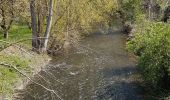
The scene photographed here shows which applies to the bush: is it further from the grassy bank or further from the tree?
the tree

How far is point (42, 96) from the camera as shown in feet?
75.7

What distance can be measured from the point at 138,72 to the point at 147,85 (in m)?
3.28

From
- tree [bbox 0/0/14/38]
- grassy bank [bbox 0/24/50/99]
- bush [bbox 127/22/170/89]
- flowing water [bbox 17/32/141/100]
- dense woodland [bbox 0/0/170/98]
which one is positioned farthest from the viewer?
tree [bbox 0/0/14/38]

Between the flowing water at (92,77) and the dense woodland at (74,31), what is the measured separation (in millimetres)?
1102

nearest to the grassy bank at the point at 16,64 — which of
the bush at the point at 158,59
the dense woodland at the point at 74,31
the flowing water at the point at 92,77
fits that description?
the dense woodland at the point at 74,31

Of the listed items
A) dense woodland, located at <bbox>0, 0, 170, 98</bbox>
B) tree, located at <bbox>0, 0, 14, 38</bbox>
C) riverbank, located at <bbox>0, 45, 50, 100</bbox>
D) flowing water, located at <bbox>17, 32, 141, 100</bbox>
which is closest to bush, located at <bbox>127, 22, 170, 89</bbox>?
dense woodland, located at <bbox>0, 0, 170, 98</bbox>

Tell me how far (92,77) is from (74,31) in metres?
11.0

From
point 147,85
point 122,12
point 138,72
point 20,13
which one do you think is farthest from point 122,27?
point 147,85

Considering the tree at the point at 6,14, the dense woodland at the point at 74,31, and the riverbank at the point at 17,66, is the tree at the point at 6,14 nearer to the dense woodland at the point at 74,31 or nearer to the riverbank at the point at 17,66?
the dense woodland at the point at 74,31

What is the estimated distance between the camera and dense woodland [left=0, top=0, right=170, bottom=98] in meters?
22.5

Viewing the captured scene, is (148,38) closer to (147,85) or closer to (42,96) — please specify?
(147,85)

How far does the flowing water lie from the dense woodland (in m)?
1.10

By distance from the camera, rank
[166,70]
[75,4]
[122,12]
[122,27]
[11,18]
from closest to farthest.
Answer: [166,70] < [11,18] < [75,4] < [122,27] < [122,12]

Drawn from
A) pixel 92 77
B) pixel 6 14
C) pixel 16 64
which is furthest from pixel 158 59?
pixel 6 14
